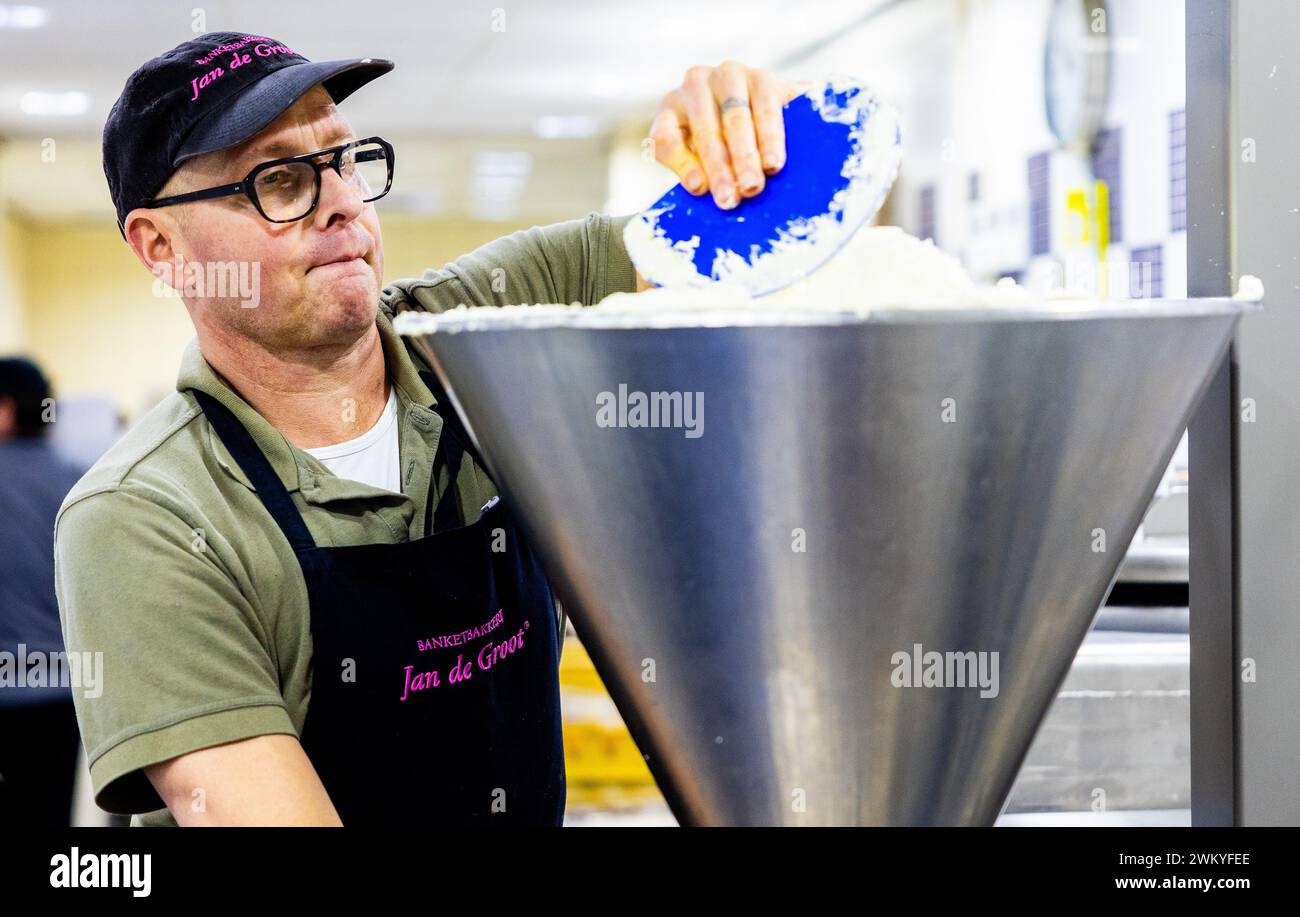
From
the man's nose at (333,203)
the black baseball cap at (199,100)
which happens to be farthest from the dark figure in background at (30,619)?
the man's nose at (333,203)

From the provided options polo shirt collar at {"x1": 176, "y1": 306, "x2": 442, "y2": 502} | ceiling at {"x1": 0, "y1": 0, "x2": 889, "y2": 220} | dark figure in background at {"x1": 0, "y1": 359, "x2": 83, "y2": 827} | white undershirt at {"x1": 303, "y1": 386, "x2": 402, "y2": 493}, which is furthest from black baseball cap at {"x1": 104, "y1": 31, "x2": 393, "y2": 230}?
ceiling at {"x1": 0, "y1": 0, "x2": 889, "y2": 220}

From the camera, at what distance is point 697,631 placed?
690mm

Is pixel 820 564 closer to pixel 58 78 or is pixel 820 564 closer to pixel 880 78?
pixel 880 78

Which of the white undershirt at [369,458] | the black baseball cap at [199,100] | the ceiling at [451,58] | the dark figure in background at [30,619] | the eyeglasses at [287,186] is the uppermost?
the ceiling at [451,58]

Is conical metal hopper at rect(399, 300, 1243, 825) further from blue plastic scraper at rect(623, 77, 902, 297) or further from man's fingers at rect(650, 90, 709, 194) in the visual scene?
man's fingers at rect(650, 90, 709, 194)

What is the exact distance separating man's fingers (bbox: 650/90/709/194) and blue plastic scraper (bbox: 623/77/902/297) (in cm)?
1

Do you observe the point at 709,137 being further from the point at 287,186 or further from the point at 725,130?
the point at 287,186

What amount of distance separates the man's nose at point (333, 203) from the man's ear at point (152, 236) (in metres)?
0.16

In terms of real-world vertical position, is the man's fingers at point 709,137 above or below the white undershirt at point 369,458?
above

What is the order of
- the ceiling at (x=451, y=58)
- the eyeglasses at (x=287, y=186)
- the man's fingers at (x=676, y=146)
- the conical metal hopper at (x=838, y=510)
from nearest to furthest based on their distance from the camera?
the conical metal hopper at (x=838, y=510) → the man's fingers at (x=676, y=146) → the eyeglasses at (x=287, y=186) → the ceiling at (x=451, y=58)

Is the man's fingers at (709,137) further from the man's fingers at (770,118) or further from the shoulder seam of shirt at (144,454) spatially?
the shoulder seam of shirt at (144,454)

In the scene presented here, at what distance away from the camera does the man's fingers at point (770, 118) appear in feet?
2.57
